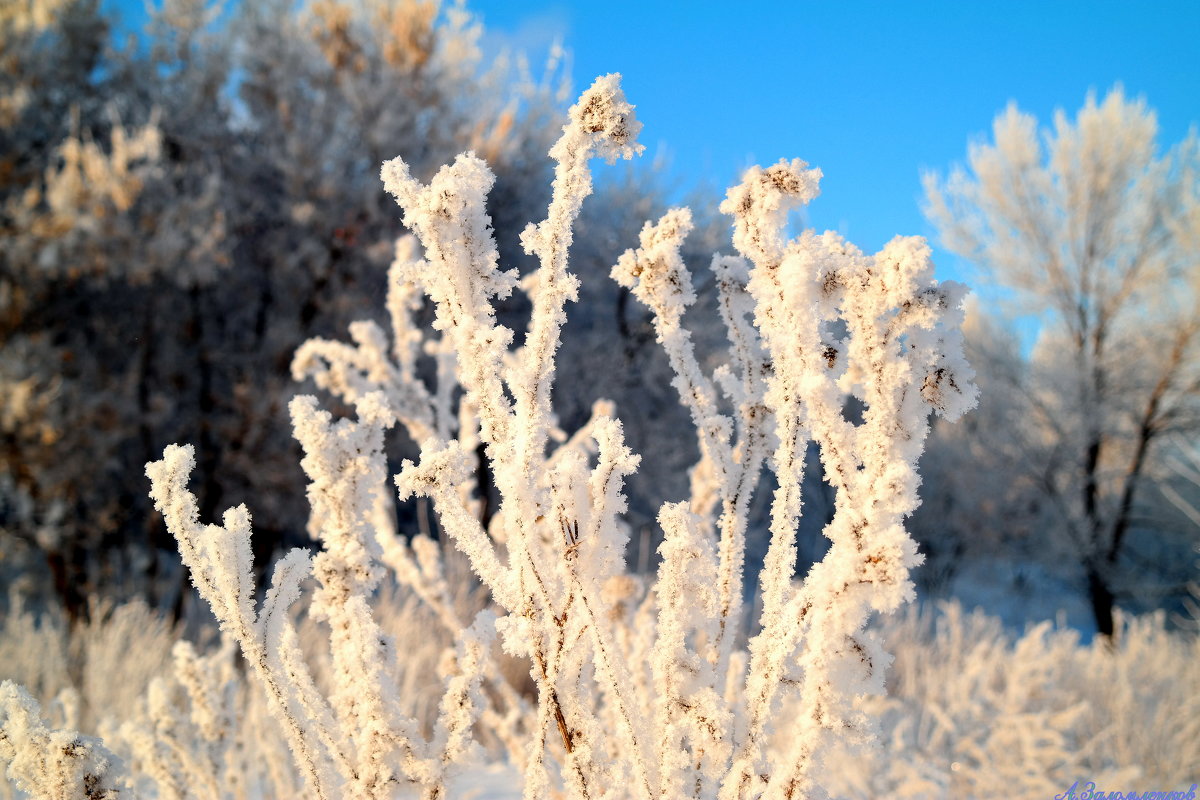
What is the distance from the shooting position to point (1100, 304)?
9719mm

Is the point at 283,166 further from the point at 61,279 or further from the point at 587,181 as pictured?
the point at 587,181

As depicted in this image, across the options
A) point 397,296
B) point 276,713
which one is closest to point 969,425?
point 397,296

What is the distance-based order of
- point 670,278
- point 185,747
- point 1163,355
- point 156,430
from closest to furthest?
point 670,278 < point 185,747 < point 156,430 < point 1163,355

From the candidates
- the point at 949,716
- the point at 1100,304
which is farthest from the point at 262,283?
the point at 1100,304

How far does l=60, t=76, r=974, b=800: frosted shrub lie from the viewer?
0.81 meters

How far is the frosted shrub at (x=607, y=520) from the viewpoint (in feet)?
2.66

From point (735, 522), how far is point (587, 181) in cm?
58

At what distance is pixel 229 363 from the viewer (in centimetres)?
688

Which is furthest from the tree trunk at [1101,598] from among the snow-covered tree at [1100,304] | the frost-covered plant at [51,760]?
the frost-covered plant at [51,760]

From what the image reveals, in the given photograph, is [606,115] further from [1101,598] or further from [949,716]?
[1101,598]

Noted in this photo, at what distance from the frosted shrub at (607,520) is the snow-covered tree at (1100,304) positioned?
10701mm

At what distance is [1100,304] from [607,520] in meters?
11.5

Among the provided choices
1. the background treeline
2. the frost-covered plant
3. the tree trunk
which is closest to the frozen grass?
the frost-covered plant

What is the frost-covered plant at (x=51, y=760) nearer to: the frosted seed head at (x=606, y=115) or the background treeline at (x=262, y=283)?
the frosted seed head at (x=606, y=115)
